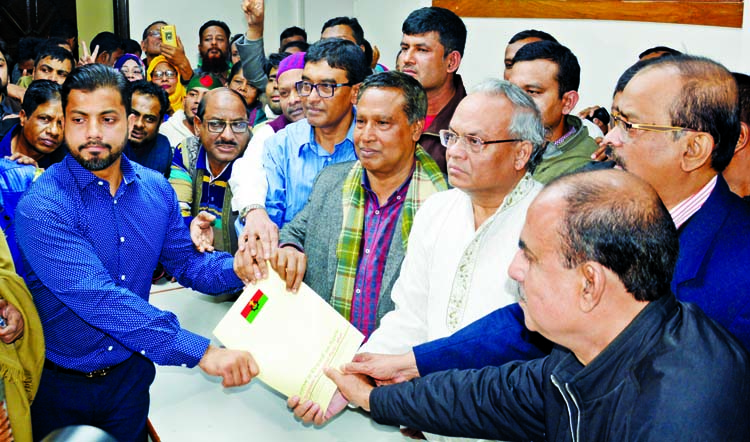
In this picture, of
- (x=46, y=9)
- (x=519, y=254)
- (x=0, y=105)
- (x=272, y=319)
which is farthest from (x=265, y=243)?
(x=46, y=9)

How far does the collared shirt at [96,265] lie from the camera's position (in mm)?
1920

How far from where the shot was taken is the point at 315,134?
281 centimetres

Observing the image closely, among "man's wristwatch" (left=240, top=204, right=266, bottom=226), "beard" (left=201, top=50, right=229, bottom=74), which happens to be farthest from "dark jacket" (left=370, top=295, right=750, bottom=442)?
"beard" (left=201, top=50, right=229, bottom=74)

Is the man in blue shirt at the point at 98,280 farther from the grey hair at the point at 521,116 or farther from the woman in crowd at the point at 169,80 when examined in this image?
the woman in crowd at the point at 169,80

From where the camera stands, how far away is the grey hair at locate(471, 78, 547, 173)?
195 cm

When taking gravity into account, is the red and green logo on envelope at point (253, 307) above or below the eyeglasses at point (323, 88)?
below

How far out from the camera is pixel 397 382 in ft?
5.91

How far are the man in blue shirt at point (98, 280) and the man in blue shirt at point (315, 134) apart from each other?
0.61 meters

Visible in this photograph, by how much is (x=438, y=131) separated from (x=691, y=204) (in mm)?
1591

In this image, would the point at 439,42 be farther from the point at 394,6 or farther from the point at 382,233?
the point at 394,6

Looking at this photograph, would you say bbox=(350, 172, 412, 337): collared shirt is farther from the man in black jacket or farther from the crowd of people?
the man in black jacket

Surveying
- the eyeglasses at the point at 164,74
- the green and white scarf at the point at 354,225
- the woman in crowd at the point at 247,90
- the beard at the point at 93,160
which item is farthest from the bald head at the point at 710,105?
the eyeglasses at the point at 164,74

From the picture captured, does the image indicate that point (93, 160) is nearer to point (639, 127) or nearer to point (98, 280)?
point (98, 280)

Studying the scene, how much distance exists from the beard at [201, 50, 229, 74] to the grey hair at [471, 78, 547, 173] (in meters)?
5.32
